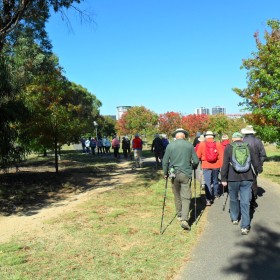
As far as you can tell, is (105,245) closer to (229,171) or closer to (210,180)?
(229,171)

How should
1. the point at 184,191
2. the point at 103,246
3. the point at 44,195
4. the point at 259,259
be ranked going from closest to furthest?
the point at 259,259 → the point at 103,246 → the point at 184,191 → the point at 44,195

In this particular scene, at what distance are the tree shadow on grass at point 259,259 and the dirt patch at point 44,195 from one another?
366 centimetres

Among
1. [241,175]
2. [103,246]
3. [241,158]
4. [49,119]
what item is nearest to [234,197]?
[241,175]

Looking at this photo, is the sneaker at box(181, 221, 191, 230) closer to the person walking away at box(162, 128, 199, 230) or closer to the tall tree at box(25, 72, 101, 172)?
the person walking away at box(162, 128, 199, 230)

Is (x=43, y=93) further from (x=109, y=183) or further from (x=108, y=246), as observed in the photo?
(x=108, y=246)

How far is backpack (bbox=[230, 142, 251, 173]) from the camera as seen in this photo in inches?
237

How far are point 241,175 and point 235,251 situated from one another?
148 cm

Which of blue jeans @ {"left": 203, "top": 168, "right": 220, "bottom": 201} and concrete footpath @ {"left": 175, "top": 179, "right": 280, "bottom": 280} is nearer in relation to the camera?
concrete footpath @ {"left": 175, "top": 179, "right": 280, "bottom": 280}

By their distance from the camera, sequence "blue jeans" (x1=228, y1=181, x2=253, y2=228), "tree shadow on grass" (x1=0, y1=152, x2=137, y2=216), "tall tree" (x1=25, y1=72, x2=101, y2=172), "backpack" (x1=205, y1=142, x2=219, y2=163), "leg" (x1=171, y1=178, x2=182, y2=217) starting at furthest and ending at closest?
"tall tree" (x1=25, y1=72, x2=101, y2=172) → "tree shadow on grass" (x1=0, y1=152, x2=137, y2=216) → "backpack" (x1=205, y1=142, x2=219, y2=163) → "leg" (x1=171, y1=178, x2=182, y2=217) → "blue jeans" (x1=228, y1=181, x2=253, y2=228)

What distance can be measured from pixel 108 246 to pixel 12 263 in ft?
4.76

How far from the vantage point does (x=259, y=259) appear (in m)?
4.77

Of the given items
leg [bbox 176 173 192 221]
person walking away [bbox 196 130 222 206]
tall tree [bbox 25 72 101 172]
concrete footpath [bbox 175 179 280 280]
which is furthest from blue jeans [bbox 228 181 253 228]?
tall tree [bbox 25 72 101 172]

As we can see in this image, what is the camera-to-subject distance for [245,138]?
26.1 ft

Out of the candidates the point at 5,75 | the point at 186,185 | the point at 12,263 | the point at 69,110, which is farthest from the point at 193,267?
the point at 69,110
